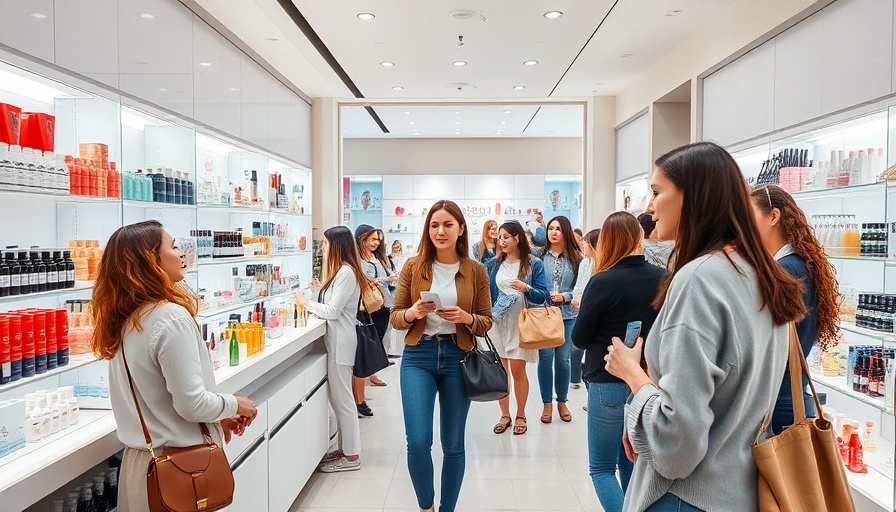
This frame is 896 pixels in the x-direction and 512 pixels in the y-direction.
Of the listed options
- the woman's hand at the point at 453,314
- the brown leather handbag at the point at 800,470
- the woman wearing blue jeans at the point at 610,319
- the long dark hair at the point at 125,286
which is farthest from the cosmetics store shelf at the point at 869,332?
the long dark hair at the point at 125,286

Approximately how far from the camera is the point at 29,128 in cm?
231

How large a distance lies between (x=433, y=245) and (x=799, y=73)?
2.65 metres

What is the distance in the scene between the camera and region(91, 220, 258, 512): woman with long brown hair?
6.59 ft

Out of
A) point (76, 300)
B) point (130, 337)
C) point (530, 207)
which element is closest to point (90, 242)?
point (76, 300)

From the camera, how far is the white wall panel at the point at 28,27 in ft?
7.50

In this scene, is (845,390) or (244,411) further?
(845,390)

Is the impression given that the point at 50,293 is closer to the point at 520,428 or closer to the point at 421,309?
the point at 421,309

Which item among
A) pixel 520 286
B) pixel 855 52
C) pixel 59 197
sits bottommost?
pixel 520 286

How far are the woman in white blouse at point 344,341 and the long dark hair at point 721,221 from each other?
10.5 ft

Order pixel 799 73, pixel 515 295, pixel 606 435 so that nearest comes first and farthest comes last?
pixel 606 435 < pixel 799 73 < pixel 515 295

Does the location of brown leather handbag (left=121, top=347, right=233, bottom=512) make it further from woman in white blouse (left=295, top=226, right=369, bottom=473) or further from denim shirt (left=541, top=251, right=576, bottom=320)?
denim shirt (left=541, top=251, right=576, bottom=320)

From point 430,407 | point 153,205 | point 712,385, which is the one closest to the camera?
point 712,385

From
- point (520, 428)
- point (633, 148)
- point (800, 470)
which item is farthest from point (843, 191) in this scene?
point (633, 148)

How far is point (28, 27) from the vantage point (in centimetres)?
241
